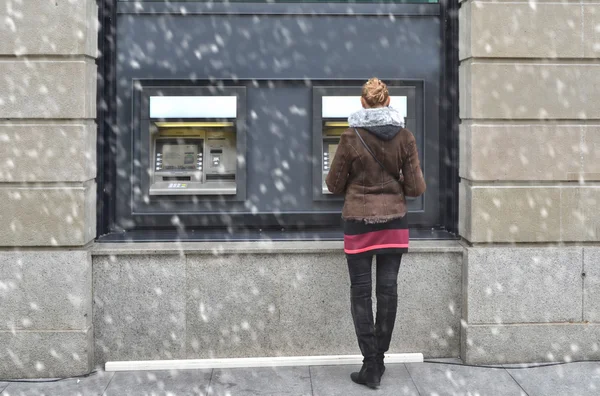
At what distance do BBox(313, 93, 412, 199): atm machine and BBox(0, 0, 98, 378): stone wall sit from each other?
6.11 feet

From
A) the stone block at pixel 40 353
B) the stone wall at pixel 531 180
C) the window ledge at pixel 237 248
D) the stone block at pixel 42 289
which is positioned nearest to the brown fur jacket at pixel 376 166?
the window ledge at pixel 237 248

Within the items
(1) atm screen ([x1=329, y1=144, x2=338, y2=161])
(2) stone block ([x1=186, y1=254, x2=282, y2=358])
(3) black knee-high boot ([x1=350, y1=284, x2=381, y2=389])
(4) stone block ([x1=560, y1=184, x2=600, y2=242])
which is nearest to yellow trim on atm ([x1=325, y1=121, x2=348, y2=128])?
(1) atm screen ([x1=329, y1=144, x2=338, y2=161])

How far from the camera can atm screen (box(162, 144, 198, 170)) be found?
20.5ft

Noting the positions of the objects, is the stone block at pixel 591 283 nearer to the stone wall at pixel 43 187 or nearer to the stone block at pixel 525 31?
the stone block at pixel 525 31

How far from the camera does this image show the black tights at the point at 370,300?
211 inches

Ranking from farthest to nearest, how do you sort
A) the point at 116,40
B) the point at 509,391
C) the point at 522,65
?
the point at 116,40, the point at 522,65, the point at 509,391

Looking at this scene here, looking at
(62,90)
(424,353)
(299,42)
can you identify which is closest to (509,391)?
(424,353)

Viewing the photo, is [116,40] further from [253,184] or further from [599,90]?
[599,90]

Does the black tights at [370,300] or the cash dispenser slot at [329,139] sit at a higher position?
the cash dispenser slot at [329,139]

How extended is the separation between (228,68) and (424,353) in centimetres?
282

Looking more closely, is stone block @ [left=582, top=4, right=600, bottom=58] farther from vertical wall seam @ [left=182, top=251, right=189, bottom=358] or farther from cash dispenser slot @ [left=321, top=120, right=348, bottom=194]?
vertical wall seam @ [left=182, top=251, right=189, bottom=358]

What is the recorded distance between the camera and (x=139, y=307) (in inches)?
234

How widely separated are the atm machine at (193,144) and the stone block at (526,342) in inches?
89.6

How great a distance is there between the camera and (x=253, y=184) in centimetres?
648
